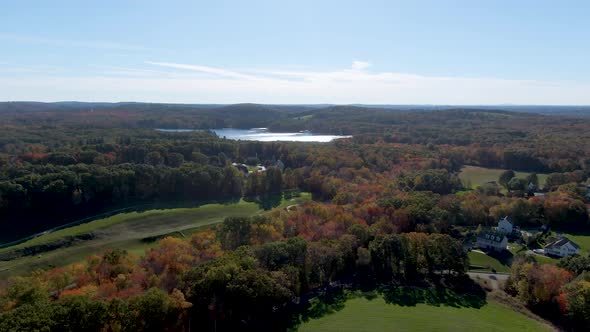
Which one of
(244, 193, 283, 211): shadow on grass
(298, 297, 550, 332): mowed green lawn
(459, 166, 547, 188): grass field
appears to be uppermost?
(298, 297, 550, 332): mowed green lawn

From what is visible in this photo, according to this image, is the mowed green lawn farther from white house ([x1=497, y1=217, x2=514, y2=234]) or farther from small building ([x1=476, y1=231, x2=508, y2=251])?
white house ([x1=497, y1=217, x2=514, y2=234])

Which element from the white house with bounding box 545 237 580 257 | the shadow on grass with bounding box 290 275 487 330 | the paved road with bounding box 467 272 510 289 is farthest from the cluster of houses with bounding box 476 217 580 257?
the shadow on grass with bounding box 290 275 487 330

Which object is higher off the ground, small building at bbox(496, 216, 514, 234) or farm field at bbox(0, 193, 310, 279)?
small building at bbox(496, 216, 514, 234)

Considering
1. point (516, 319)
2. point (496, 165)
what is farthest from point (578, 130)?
point (516, 319)

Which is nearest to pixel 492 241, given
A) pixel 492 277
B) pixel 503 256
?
pixel 503 256

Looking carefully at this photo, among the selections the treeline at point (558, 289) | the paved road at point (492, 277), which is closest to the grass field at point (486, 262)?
the paved road at point (492, 277)

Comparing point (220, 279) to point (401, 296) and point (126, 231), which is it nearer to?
point (401, 296)

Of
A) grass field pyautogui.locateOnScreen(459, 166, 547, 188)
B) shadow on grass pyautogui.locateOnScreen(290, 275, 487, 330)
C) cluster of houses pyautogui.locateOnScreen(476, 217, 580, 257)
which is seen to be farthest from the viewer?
grass field pyautogui.locateOnScreen(459, 166, 547, 188)

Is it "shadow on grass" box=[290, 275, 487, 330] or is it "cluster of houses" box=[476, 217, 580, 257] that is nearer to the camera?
"shadow on grass" box=[290, 275, 487, 330]
